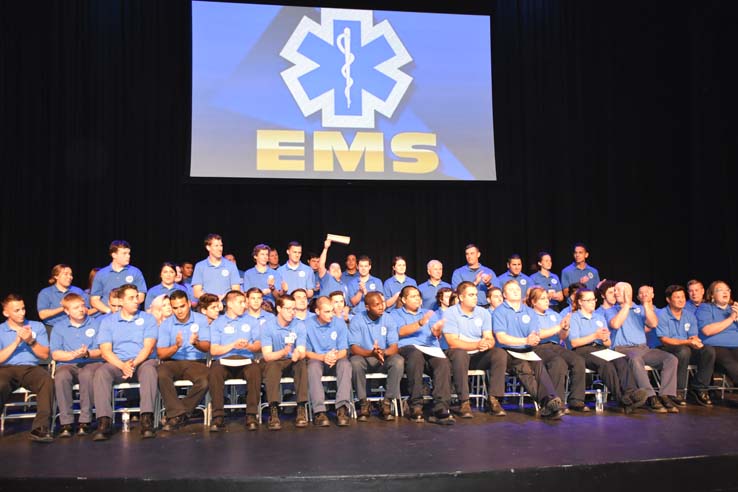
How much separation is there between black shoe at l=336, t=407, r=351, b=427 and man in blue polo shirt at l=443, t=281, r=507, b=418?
0.92 metres

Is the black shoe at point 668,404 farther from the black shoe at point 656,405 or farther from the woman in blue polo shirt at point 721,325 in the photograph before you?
the woman in blue polo shirt at point 721,325

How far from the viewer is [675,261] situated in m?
9.67

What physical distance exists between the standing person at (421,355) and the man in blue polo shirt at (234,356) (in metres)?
1.21

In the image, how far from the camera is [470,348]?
5.75m

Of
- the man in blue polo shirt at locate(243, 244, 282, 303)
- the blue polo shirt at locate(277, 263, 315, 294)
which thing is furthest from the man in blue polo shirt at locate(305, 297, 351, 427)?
the blue polo shirt at locate(277, 263, 315, 294)

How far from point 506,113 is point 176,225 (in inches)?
176

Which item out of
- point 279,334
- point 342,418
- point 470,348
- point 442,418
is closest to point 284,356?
point 279,334

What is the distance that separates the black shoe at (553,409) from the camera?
5348 mm

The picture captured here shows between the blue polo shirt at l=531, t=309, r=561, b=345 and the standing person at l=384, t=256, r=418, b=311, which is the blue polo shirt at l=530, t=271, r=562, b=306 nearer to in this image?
the standing person at l=384, t=256, r=418, b=311

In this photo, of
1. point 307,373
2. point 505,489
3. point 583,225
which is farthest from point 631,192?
point 505,489

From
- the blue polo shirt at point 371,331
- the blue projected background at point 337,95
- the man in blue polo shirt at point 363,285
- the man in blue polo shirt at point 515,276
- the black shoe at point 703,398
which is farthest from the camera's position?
the blue projected background at point 337,95

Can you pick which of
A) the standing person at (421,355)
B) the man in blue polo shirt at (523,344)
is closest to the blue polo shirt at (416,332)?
the standing person at (421,355)

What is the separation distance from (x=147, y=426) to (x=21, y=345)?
129 centimetres

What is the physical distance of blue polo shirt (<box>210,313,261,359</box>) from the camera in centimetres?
562
